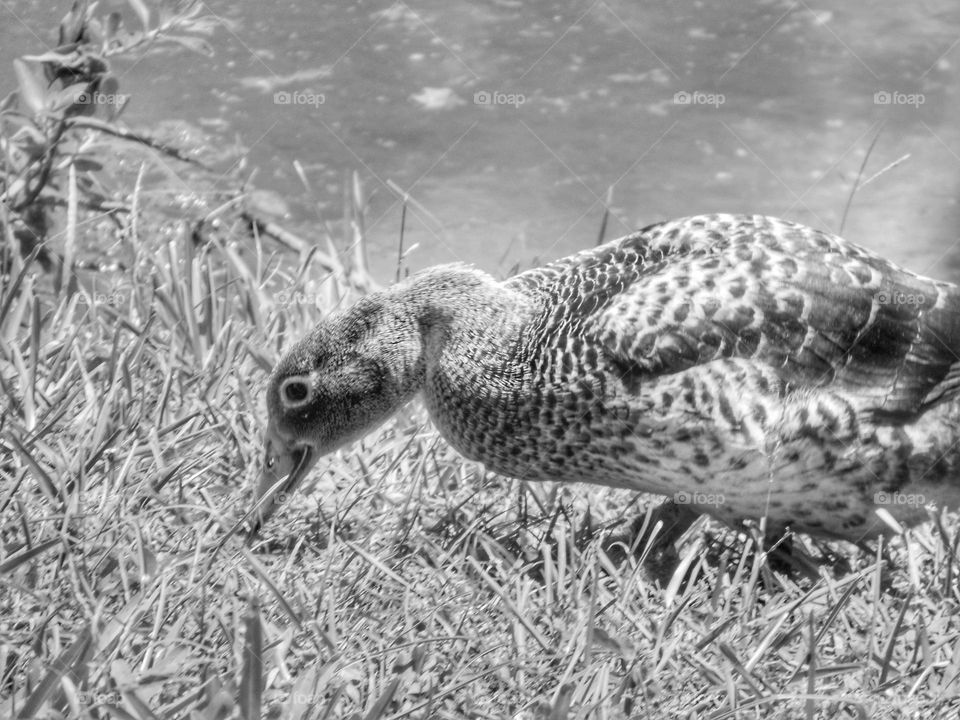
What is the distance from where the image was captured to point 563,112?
7219 millimetres

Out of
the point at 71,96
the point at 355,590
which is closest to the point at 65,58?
the point at 71,96

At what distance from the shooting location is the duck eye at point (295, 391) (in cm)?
434

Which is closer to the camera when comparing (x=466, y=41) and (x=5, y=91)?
(x=5, y=91)

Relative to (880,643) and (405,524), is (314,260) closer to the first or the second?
(405,524)

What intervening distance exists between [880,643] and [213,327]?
261 cm

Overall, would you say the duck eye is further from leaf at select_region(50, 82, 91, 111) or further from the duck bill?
leaf at select_region(50, 82, 91, 111)

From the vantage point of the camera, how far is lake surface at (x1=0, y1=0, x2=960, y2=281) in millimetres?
6633

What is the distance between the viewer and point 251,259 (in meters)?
6.21

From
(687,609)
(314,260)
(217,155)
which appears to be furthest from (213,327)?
(687,609)

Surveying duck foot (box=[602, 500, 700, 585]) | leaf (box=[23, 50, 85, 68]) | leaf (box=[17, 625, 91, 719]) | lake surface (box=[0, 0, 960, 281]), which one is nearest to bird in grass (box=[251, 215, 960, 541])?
duck foot (box=[602, 500, 700, 585])

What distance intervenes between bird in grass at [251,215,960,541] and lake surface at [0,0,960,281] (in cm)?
190

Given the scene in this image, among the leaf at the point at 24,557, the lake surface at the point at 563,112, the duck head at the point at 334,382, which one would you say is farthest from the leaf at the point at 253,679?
the lake surface at the point at 563,112

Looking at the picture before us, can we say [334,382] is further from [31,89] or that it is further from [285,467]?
[31,89]

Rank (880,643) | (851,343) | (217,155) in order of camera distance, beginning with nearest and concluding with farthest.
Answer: (880,643), (851,343), (217,155)
